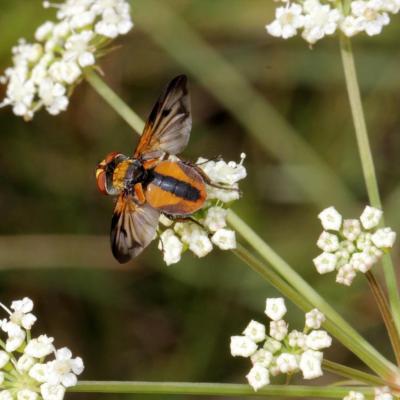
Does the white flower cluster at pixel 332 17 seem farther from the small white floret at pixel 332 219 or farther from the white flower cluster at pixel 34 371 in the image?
the white flower cluster at pixel 34 371

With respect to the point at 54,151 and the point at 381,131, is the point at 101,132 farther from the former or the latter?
the point at 381,131

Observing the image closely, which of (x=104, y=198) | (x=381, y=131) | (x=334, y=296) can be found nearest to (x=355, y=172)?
(x=381, y=131)

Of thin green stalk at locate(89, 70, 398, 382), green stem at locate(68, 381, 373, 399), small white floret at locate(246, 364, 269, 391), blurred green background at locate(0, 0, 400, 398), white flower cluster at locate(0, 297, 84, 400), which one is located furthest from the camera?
blurred green background at locate(0, 0, 400, 398)

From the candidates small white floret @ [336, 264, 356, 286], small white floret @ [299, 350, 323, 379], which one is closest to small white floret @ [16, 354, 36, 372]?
small white floret @ [299, 350, 323, 379]

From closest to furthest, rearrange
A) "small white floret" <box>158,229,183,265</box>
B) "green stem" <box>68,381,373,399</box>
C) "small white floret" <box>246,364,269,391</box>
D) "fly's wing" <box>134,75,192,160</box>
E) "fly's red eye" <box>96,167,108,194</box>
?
"small white floret" <box>246,364,269,391</box>
"green stem" <box>68,381,373,399</box>
"small white floret" <box>158,229,183,265</box>
"fly's wing" <box>134,75,192,160</box>
"fly's red eye" <box>96,167,108,194</box>

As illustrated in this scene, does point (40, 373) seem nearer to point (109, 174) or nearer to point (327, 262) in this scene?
point (109, 174)

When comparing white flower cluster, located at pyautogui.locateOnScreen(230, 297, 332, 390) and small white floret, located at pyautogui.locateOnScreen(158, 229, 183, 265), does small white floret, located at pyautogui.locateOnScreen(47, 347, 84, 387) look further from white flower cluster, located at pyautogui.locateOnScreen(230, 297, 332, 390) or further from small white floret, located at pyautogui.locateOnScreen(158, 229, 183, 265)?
white flower cluster, located at pyautogui.locateOnScreen(230, 297, 332, 390)

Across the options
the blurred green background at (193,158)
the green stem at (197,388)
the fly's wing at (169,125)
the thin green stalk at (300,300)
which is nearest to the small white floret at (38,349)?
the green stem at (197,388)

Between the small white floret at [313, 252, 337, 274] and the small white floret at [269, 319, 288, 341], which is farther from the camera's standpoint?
the small white floret at [313, 252, 337, 274]
